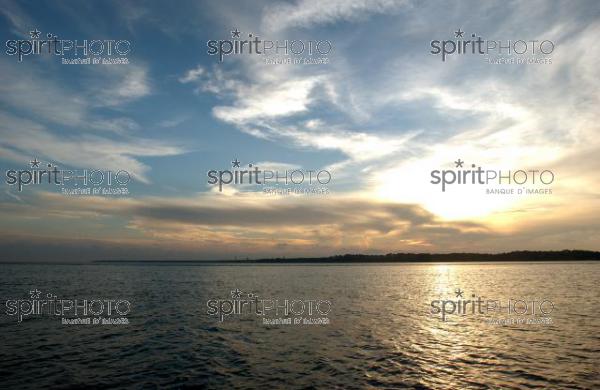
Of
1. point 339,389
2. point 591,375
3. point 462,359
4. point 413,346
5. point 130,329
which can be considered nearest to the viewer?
point 339,389

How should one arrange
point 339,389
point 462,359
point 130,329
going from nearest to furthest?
point 339,389
point 462,359
point 130,329

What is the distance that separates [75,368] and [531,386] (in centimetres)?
3079

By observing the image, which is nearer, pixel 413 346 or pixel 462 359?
pixel 462 359

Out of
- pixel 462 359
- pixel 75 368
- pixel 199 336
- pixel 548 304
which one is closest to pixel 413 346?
pixel 462 359

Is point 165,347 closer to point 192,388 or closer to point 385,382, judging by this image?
point 192,388

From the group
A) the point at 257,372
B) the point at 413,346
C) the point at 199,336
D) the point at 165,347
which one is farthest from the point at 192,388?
the point at 413,346

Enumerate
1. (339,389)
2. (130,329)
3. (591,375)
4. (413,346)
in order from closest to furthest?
(339,389), (591,375), (413,346), (130,329)

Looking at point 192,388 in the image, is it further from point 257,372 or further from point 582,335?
point 582,335

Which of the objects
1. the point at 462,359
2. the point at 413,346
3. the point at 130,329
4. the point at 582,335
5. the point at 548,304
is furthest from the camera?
the point at 548,304

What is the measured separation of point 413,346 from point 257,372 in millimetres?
15067

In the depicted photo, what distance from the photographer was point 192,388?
81.1ft

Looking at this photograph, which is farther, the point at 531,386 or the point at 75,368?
the point at 75,368

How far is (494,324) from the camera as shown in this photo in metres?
45.4

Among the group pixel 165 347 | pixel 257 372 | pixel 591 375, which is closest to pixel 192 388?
pixel 257 372
